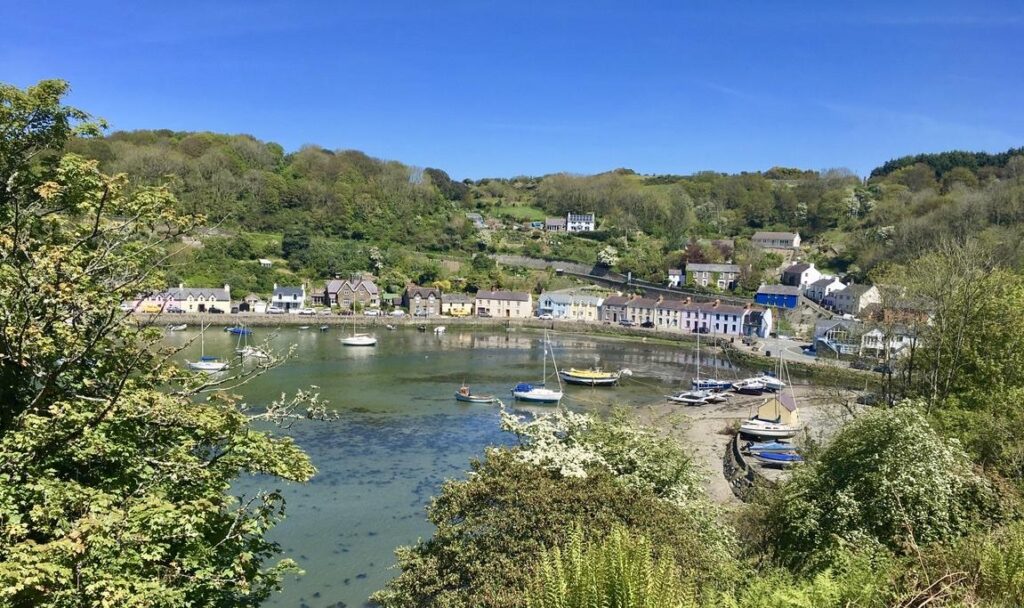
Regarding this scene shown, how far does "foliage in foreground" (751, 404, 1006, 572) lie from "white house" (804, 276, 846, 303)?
60.0m

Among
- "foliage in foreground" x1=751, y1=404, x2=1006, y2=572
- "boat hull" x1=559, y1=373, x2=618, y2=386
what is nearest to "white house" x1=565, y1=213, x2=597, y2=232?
"boat hull" x1=559, y1=373, x2=618, y2=386

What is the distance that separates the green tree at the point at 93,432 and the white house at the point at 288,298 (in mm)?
61217

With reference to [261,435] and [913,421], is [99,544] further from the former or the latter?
[913,421]

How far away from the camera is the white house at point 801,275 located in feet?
229

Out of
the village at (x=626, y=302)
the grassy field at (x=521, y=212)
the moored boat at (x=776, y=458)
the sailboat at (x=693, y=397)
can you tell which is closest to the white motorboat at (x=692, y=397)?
the sailboat at (x=693, y=397)

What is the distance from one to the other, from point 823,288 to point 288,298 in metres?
56.8

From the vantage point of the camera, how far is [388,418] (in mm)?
29672

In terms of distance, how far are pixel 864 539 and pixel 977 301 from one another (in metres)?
11.7

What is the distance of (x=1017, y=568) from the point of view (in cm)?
500

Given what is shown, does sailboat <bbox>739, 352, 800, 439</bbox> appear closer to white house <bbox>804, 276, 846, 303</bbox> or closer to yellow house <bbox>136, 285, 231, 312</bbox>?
white house <bbox>804, 276, 846, 303</bbox>

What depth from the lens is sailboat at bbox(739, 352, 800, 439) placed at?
1039 inches

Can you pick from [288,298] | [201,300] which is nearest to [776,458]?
[288,298]

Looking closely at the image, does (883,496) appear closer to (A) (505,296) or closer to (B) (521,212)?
(A) (505,296)

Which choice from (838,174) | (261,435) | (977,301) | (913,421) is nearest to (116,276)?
(261,435)
